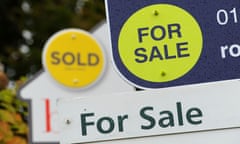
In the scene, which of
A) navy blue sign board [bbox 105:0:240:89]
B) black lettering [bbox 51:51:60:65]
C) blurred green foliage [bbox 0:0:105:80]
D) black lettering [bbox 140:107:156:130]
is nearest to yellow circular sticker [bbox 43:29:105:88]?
black lettering [bbox 51:51:60:65]

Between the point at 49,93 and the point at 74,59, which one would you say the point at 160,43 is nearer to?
the point at 49,93

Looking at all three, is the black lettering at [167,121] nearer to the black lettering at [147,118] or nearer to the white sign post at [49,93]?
the black lettering at [147,118]

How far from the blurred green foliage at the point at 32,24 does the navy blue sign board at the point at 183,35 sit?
8.29 m

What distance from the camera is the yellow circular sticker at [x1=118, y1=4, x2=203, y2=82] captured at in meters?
1.71

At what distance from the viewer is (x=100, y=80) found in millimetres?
3547

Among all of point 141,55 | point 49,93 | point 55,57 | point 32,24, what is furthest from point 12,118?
point 32,24

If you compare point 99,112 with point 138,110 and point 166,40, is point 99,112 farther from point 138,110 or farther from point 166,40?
point 166,40

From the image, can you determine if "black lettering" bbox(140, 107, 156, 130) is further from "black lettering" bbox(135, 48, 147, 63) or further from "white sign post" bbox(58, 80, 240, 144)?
"black lettering" bbox(135, 48, 147, 63)

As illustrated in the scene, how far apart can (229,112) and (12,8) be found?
997 cm

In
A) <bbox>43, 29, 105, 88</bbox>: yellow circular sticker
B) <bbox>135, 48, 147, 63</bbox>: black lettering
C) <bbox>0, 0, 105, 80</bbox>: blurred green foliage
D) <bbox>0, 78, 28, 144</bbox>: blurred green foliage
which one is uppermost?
<bbox>0, 0, 105, 80</bbox>: blurred green foliage

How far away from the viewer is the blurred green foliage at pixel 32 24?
34.3ft

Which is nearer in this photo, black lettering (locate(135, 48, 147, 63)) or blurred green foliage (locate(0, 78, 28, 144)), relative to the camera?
black lettering (locate(135, 48, 147, 63))

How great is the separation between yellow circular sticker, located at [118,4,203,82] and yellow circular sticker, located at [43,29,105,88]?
6.01 ft

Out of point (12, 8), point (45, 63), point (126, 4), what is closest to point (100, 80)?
point (45, 63)
